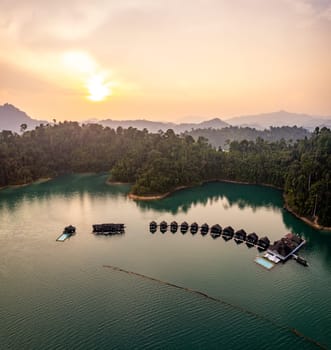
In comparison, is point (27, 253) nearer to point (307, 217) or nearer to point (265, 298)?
point (265, 298)

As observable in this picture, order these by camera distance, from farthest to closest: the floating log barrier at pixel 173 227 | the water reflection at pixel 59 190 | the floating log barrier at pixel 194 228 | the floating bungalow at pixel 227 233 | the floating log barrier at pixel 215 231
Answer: the water reflection at pixel 59 190, the floating log barrier at pixel 173 227, the floating log barrier at pixel 194 228, the floating log barrier at pixel 215 231, the floating bungalow at pixel 227 233

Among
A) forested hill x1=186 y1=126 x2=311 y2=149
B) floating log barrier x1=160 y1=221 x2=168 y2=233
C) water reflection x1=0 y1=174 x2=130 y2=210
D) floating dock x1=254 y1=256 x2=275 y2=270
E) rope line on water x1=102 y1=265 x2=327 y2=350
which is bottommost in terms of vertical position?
rope line on water x1=102 y1=265 x2=327 y2=350

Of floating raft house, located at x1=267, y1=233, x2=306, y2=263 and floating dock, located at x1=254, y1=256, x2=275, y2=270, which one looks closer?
floating dock, located at x1=254, y1=256, x2=275, y2=270

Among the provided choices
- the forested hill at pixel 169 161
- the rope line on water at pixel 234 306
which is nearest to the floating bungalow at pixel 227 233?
the rope line on water at pixel 234 306

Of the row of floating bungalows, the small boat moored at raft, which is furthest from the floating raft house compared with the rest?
the small boat moored at raft

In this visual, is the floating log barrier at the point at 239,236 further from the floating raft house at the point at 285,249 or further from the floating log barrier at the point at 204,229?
the floating log barrier at the point at 204,229

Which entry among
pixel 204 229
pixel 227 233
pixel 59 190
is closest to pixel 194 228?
pixel 204 229

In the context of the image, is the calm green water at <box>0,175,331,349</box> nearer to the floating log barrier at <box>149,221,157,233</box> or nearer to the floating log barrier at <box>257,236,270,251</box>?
the floating log barrier at <box>149,221,157,233</box>
